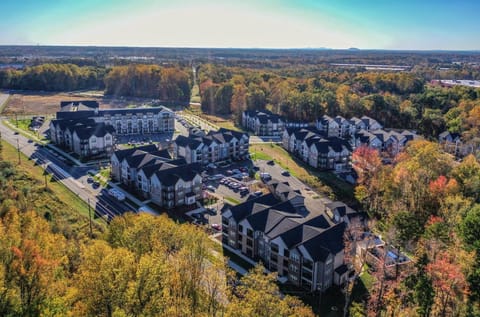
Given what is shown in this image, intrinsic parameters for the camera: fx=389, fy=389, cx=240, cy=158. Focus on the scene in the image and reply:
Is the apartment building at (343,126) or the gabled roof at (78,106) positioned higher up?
the gabled roof at (78,106)

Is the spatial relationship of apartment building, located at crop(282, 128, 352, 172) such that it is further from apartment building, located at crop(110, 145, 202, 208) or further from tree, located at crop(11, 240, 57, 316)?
tree, located at crop(11, 240, 57, 316)

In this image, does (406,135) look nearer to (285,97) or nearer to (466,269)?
(285,97)

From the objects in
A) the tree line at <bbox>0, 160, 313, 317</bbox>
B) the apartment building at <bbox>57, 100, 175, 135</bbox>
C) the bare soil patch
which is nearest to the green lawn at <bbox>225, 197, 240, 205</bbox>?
the tree line at <bbox>0, 160, 313, 317</bbox>

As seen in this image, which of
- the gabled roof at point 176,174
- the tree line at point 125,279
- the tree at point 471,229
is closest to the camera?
the tree line at point 125,279

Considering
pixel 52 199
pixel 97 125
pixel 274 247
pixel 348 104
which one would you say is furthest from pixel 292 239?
pixel 348 104

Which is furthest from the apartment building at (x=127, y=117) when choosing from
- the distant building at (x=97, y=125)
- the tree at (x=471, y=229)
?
the tree at (x=471, y=229)

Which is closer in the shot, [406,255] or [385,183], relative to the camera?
[406,255]

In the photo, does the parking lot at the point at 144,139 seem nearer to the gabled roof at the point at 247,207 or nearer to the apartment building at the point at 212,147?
the apartment building at the point at 212,147

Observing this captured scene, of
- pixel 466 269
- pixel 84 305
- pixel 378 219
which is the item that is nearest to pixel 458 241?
pixel 466 269
